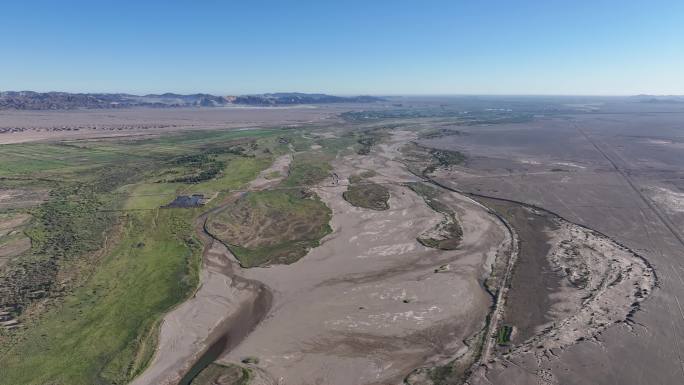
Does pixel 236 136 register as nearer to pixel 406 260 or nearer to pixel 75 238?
pixel 75 238

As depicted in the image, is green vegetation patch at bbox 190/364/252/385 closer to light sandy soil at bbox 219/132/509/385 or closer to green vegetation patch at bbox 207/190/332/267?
light sandy soil at bbox 219/132/509/385

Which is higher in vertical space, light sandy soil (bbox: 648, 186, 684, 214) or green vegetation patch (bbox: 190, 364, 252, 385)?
light sandy soil (bbox: 648, 186, 684, 214)

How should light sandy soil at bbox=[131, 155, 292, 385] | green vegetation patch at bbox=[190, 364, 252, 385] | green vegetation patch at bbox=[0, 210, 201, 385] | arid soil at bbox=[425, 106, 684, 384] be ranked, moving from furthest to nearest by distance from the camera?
light sandy soil at bbox=[131, 155, 292, 385], arid soil at bbox=[425, 106, 684, 384], green vegetation patch at bbox=[0, 210, 201, 385], green vegetation patch at bbox=[190, 364, 252, 385]

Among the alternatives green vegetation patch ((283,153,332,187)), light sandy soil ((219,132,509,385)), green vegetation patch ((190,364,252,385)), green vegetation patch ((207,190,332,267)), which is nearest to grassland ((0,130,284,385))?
green vegetation patch ((190,364,252,385))

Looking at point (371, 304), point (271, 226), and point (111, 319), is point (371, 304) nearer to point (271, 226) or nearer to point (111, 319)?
point (111, 319)

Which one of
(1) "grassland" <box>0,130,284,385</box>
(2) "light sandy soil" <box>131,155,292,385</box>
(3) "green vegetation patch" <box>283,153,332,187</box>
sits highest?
(3) "green vegetation patch" <box>283,153,332,187</box>

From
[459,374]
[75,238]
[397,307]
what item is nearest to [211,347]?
[397,307]

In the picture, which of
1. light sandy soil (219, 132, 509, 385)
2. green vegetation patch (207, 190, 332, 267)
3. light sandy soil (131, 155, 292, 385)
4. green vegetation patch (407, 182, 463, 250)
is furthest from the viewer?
green vegetation patch (407, 182, 463, 250)
